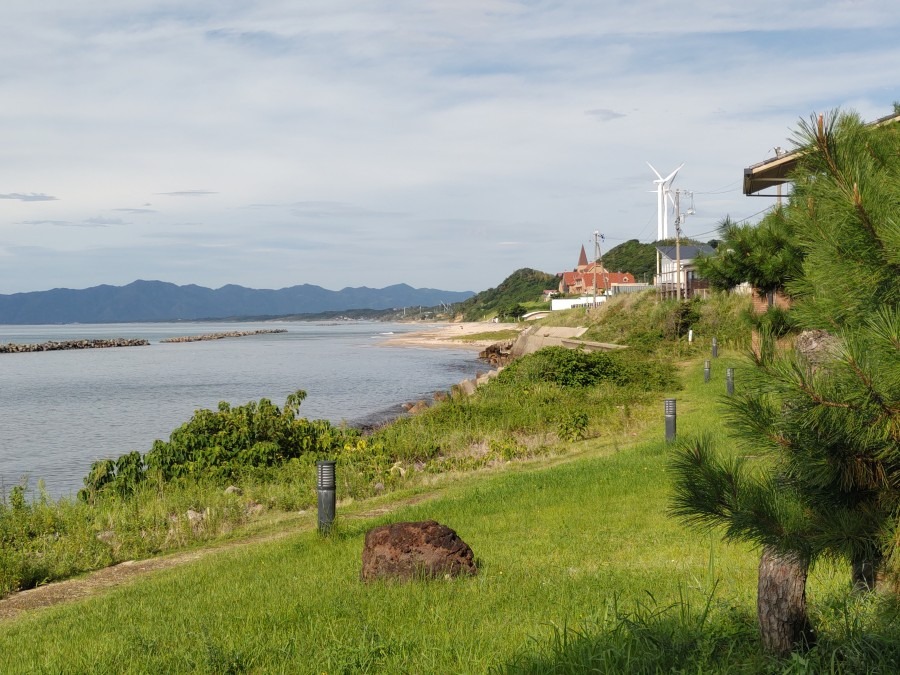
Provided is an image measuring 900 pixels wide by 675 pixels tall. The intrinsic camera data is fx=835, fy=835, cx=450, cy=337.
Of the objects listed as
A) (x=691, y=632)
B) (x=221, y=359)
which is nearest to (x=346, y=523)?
(x=691, y=632)

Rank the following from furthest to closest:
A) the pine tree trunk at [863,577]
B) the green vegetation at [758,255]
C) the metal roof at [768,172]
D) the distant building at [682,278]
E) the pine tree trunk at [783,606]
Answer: the distant building at [682,278] < the metal roof at [768,172] < the green vegetation at [758,255] < the pine tree trunk at [863,577] < the pine tree trunk at [783,606]

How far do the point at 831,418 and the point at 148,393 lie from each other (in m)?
51.7

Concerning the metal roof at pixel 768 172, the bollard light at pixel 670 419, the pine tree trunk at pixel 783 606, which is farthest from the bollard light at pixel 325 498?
the metal roof at pixel 768 172

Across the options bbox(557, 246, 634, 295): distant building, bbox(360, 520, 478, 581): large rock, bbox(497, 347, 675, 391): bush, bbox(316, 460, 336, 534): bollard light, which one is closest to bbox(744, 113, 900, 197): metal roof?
bbox(497, 347, 675, 391): bush

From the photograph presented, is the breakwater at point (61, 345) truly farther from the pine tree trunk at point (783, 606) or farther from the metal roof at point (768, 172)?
the pine tree trunk at point (783, 606)

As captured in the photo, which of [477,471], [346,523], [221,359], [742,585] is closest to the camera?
[742,585]

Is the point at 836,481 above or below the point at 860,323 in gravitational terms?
below

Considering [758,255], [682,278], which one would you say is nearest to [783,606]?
[758,255]

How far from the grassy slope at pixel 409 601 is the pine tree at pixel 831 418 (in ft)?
3.52

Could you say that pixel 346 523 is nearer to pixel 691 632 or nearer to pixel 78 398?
pixel 691 632

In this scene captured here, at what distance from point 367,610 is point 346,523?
5199 mm

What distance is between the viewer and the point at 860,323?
4473 millimetres

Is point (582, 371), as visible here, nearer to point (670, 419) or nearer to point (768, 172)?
point (768, 172)

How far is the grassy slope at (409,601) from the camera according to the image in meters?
5.58
